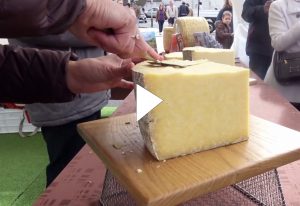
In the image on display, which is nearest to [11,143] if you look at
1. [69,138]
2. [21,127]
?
[21,127]

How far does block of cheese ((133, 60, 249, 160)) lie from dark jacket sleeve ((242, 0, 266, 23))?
1.69 meters

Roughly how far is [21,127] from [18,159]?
0.87 feet

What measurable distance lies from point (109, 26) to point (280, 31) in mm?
1197

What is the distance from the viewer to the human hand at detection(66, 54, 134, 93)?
641mm

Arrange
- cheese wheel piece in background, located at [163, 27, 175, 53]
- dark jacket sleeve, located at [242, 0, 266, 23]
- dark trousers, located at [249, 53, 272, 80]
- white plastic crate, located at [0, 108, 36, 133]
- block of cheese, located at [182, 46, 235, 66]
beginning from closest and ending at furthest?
block of cheese, located at [182, 46, 235, 66] < cheese wheel piece in background, located at [163, 27, 175, 53] < dark jacket sleeve, located at [242, 0, 266, 23] < dark trousers, located at [249, 53, 272, 80] < white plastic crate, located at [0, 108, 36, 133]

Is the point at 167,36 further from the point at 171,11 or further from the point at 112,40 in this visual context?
the point at 171,11

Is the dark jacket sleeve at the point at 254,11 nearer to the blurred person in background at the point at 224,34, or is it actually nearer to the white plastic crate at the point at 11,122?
the blurred person in background at the point at 224,34

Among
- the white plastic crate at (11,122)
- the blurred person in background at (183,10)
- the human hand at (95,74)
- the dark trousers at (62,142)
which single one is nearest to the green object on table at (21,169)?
the white plastic crate at (11,122)

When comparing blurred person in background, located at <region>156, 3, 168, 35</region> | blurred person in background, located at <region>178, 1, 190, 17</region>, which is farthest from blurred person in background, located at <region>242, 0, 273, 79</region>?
blurred person in background, located at <region>178, 1, 190, 17</region>

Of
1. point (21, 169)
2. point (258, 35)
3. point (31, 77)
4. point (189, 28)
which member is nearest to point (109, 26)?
point (31, 77)

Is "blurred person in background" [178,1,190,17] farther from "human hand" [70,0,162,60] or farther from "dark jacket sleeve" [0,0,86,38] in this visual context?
"dark jacket sleeve" [0,0,86,38]

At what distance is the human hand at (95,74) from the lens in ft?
2.10

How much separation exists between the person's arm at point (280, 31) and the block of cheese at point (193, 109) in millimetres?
1009

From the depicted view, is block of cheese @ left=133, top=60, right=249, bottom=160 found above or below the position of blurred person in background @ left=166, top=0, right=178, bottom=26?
below
